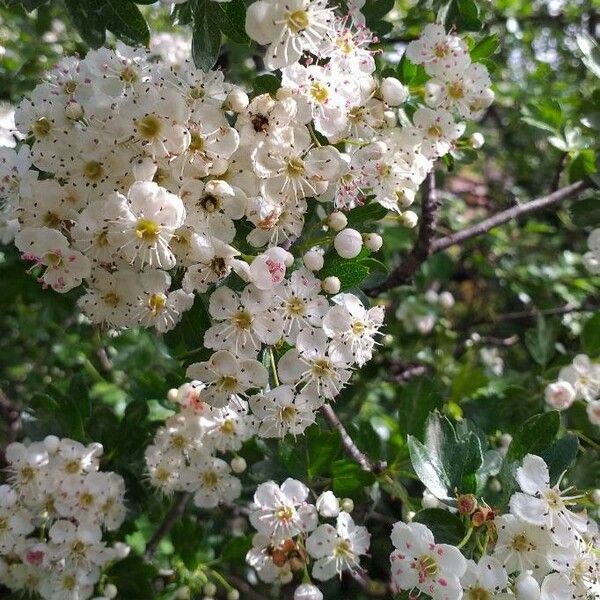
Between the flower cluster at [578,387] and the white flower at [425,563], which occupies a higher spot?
the white flower at [425,563]

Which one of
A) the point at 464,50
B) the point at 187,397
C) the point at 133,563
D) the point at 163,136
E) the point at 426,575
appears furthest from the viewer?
the point at 133,563

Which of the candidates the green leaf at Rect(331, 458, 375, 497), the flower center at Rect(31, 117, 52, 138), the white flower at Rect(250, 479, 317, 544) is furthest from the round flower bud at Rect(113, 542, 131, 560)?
the flower center at Rect(31, 117, 52, 138)

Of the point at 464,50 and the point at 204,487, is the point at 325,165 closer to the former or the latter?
the point at 464,50

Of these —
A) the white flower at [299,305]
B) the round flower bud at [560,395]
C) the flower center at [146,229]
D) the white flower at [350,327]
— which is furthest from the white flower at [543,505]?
the flower center at [146,229]

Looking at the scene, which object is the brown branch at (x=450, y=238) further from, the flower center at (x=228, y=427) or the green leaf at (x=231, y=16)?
the green leaf at (x=231, y=16)

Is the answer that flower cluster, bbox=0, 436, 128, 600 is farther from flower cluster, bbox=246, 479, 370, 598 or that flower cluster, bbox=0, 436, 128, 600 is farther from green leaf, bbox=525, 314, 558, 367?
green leaf, bbox=525, 314, 558, 367

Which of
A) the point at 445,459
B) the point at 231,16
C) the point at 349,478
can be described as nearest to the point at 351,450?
the point at 349,478

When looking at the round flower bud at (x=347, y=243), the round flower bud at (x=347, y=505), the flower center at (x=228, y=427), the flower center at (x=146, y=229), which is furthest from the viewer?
the flower center at (x=228, y=427)

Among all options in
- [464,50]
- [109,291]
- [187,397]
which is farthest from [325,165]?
[187,397]
